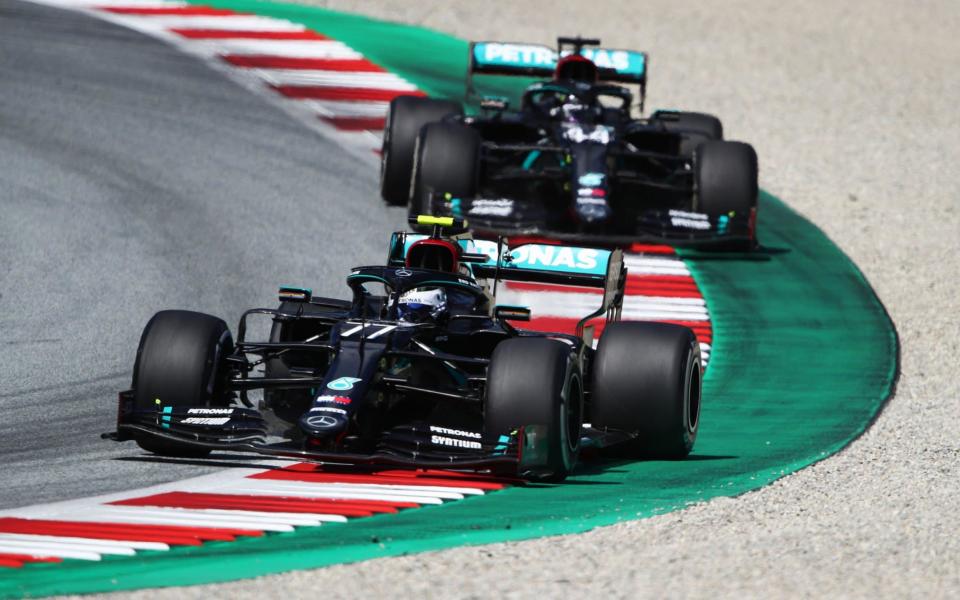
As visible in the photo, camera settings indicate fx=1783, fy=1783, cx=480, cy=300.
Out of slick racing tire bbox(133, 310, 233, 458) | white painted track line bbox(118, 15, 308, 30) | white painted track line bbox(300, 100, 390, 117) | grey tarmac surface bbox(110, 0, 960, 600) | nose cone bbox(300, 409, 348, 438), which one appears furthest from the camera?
white painted track line bbox(118, 15, 308, 30)

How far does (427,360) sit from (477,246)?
2.24 meters

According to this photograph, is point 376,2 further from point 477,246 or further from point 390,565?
point 390,565

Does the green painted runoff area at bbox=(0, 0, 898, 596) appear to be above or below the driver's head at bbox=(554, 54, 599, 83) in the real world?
below

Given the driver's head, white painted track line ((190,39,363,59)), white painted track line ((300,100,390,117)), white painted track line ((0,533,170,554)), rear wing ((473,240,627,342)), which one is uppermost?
white painted track line ((190,39,363,59))

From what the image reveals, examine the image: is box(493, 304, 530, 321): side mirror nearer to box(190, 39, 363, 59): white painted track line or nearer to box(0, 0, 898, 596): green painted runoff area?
box(0, 0, 898, 596): green painted runoff area

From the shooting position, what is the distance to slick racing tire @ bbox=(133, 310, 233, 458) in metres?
10.9

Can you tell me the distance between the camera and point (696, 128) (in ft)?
71.3

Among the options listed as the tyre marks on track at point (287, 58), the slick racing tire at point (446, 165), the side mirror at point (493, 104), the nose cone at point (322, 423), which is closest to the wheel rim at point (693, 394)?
the nose cone at point (322, 423)

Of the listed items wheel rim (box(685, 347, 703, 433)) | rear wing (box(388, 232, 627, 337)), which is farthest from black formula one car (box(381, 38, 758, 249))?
wheel rim (box(685, 347, 703, 433))

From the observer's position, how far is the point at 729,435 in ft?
43.0

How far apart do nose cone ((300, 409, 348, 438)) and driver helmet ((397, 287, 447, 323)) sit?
4.47 ft

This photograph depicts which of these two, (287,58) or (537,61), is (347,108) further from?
(537,61)

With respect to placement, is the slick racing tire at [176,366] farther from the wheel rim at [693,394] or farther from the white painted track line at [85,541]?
the wheel rim at [693,394]

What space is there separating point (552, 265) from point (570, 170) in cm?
641
